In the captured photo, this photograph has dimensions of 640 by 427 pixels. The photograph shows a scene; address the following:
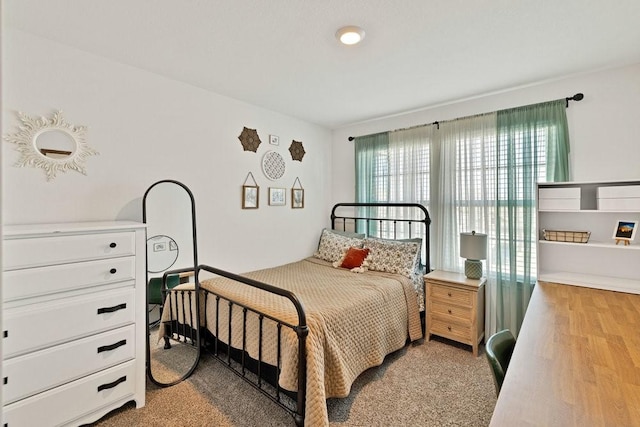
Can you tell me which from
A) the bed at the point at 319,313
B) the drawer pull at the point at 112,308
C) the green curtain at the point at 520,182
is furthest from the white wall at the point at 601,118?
the drawer pull at the point at 112,308

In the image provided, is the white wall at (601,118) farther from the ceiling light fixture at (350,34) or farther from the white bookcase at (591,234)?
the ceiling light fixture at (350,34)

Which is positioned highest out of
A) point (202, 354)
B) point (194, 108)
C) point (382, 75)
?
point (382, 75)

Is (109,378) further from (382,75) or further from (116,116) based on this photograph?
(382,75)

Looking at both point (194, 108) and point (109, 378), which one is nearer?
point (109, 378)

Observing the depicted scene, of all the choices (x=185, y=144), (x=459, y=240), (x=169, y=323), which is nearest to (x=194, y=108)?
(x=185, y=144)

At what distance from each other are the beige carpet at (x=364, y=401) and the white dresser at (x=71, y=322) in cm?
21

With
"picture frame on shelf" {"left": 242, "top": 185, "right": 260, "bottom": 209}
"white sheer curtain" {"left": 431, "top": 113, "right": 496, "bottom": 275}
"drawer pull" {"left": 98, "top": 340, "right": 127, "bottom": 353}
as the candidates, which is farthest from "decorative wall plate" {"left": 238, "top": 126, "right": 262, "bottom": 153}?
"drawer pull" {"left": 98, "top": 340, "right": 127, "bottom": 353}

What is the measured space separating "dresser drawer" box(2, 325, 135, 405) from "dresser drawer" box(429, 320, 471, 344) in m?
2.46

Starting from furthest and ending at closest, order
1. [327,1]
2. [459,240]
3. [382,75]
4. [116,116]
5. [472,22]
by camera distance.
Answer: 1. [459,240]
2. [382,75]
3. [116,116]
4. [472,22]
5. [327,1]

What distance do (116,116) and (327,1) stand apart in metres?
1.80

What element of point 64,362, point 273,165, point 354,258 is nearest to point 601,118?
point 354,258

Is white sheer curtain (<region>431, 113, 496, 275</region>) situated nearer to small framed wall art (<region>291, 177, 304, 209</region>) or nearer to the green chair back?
small framed wall art (<region>291, 177, 304, 209</region>)

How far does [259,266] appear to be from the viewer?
3.56 metres

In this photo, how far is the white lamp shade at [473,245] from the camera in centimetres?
293
